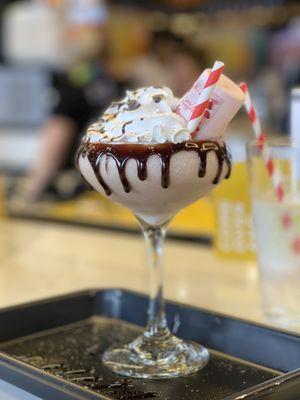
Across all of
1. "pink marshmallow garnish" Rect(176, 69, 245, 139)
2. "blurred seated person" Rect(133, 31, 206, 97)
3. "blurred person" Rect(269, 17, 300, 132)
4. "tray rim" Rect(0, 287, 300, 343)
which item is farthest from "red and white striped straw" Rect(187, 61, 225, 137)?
"blurred person" Rect(269, 17, 300, 132)

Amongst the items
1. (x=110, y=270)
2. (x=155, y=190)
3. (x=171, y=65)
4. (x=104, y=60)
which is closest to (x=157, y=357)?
(x=155, y=190)

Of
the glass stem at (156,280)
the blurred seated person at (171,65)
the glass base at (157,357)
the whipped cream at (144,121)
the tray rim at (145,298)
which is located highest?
the blurred seated person at (171,65)

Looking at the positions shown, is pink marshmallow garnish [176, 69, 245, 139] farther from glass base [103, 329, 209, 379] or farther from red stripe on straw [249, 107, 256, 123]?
glass base [103, 329, 209, 379]

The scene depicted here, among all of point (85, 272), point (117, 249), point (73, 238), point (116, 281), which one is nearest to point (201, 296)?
point (116, 281)

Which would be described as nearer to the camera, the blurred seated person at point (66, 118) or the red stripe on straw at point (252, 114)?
the red stripe on straw at point (252, 114)

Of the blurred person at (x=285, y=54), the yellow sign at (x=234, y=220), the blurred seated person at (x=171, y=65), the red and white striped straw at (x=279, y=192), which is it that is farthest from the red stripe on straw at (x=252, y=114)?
the blurred person at (x=285, y=54)

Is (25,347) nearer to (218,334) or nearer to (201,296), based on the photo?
(218,334)

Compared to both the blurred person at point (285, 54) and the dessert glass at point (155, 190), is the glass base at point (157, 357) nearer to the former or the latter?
the dessert glass at point (155, 190)
